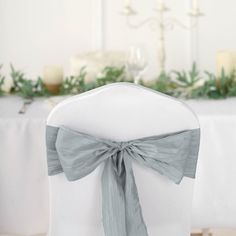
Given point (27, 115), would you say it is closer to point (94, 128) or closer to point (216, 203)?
point (94, 128)

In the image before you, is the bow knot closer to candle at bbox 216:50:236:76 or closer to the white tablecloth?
the white tablecloth

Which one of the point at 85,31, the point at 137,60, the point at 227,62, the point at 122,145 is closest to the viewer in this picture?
the point at 122,145

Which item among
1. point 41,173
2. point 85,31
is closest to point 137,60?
point 41,173

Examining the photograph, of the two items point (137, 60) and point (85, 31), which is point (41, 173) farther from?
point (85, 31)

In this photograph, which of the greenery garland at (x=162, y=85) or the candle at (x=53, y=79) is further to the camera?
the candle at (x=53, y=79)

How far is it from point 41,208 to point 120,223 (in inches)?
16.4

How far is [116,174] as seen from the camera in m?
1.20

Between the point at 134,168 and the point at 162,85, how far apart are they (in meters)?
0.65

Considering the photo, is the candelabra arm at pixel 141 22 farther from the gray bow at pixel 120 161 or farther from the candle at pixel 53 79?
the gray bow at pixel 120 161

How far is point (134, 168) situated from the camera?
121cm

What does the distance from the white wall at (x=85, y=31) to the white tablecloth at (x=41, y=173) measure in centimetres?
211

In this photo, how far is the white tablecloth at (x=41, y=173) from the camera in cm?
149

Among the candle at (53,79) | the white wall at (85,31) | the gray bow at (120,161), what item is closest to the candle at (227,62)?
the candle at (53,79)

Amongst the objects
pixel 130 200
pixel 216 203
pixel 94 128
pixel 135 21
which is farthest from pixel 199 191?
pixel 135 21
